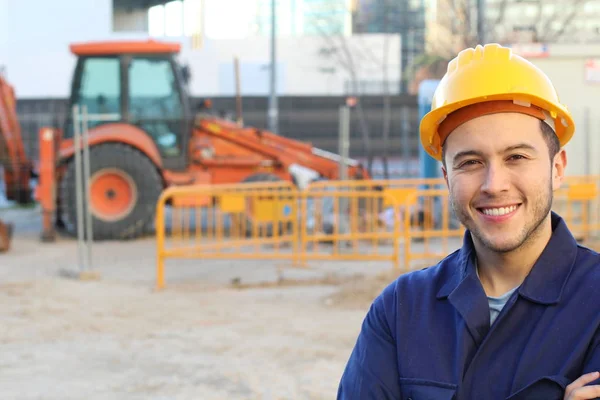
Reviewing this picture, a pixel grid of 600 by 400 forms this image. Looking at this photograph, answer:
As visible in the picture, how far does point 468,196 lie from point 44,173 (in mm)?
12971

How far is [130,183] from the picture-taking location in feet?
47.3

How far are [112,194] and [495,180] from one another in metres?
12.9

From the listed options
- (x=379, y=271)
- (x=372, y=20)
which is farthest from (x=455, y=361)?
(x=372, y=20)

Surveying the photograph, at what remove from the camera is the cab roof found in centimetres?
1454

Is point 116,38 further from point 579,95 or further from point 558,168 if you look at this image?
point 558,168

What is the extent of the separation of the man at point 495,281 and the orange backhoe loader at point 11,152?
14186 mm

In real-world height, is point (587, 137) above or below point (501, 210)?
below

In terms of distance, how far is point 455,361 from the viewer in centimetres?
197

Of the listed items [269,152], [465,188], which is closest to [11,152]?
[269,152]

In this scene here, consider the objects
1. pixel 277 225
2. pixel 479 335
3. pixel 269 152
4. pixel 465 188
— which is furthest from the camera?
pixel 269 152

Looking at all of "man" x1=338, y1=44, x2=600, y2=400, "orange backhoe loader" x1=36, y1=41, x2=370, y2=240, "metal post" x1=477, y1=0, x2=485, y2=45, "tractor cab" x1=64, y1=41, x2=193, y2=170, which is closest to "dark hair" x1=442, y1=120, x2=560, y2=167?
"man" x1=338, y1=44, x2=600, y2=400

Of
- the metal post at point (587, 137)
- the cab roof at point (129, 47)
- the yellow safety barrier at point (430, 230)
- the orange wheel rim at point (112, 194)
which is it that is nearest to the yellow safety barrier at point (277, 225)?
the yellow safety barrier at point (430, 230)

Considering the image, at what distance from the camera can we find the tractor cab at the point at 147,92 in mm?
14609

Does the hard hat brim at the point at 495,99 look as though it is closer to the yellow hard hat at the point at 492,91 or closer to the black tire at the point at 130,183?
the yellow hard hat at the point at 492,91
